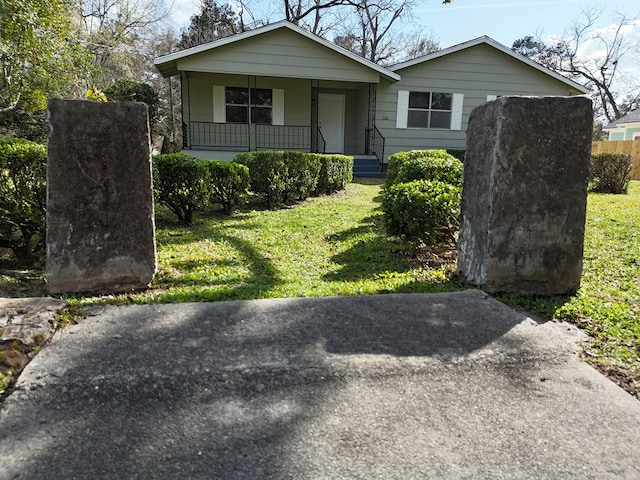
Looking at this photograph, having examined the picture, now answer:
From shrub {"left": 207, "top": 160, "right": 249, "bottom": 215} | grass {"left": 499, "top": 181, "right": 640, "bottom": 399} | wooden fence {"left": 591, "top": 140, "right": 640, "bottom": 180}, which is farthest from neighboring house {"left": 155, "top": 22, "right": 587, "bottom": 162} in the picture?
grass {"left": 499, "top": 181, "right": 640, "bottom": 399}

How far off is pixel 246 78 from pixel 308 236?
36.3 ft

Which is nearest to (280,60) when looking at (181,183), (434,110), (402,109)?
(402,109)

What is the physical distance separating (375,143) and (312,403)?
15352 mm

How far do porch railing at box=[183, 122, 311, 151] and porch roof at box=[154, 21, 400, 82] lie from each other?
2.03m

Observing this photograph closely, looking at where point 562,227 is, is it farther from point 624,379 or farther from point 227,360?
point 227,360

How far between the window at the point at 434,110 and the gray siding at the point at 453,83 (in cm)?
23

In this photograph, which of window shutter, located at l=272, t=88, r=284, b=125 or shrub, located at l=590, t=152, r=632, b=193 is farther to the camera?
window shutter, located at l=272, t=88, r=284, b=125

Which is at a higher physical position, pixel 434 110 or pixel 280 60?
pixel 280 60

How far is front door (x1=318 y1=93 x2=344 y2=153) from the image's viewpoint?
17.7 meters

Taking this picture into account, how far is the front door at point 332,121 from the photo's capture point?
17.7 m

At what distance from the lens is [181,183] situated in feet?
23.0

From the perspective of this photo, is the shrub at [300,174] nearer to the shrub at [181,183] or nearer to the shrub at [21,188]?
the shrub at [181,183]

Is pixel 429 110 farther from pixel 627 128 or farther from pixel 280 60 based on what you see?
pixel 627 128

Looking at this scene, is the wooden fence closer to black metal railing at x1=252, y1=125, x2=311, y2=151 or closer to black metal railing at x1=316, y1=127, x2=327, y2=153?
black metal railing at x1=316, y1=127, x2=327, y2=153
